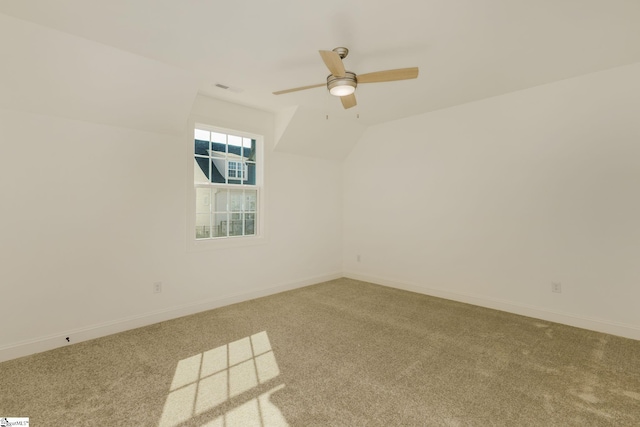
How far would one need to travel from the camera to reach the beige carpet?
1867 millimetres

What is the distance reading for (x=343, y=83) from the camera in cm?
252

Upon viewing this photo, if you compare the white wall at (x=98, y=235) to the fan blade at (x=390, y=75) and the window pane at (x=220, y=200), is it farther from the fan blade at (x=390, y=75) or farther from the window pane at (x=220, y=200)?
the fan blade at (x=390, y=75)

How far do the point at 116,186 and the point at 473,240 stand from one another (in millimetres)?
4243

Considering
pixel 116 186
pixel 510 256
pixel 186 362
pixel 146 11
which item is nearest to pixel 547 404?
Answer: pixel 510 256

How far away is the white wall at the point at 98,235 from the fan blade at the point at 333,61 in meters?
2.06

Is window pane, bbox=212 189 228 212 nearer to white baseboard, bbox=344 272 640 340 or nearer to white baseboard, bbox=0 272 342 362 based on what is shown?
white baseboard, bbox=0 272 342 362

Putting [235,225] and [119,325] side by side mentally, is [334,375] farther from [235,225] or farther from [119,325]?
[235,225]

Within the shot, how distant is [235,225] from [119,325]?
172cm

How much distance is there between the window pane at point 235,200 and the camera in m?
4.17

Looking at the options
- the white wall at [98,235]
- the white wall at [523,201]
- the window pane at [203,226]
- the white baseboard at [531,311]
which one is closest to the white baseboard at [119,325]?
the white wall at [98,235]

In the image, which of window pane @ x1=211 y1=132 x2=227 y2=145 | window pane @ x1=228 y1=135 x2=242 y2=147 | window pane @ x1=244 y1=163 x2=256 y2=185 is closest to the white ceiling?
window pane @ x1=211 y1=132 x2=227 y2=145

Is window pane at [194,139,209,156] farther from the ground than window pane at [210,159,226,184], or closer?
farther from the ground

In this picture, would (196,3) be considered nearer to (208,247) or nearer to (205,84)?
(205,84)

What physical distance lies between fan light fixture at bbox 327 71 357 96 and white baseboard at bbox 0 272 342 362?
9.42 ft
